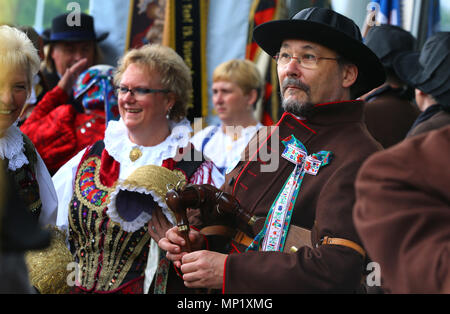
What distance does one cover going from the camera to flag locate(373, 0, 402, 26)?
5551mm

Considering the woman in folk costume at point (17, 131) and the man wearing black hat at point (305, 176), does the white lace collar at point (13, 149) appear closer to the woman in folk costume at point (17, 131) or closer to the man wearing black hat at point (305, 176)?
the woman in folk costume at point (17, 131)

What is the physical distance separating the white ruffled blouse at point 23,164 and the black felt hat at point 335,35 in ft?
4.33

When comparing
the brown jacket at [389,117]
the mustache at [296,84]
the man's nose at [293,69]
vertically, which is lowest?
the brown jacket at [389,117]

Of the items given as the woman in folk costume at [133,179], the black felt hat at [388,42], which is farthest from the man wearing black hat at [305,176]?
the black felt hat at [388,42]

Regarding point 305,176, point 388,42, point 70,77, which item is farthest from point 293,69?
point 70,77

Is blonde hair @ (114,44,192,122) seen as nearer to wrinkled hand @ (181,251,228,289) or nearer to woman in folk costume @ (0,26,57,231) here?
woman in folk costume @ (0,26,57,231)

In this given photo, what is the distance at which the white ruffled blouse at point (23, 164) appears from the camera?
2.61 meters

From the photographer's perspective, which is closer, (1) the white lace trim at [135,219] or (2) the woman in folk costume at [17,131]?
(2) the woman in folk costume at [17,131]

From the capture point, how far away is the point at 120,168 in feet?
11.5

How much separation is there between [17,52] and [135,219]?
1.12 meters

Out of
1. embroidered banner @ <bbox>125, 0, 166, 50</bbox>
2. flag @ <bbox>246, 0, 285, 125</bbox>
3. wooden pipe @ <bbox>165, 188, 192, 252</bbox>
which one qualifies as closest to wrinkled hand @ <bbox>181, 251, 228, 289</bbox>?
wooden pipe @ <bbox>165, 188, 192, 252</bbox>

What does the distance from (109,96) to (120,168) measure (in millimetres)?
1087
